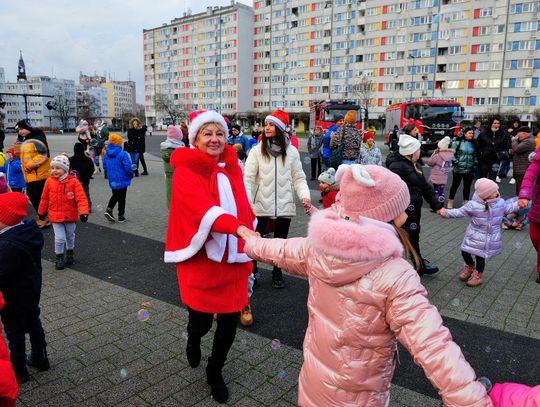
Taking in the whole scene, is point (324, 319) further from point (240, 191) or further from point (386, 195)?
point (240, 191)

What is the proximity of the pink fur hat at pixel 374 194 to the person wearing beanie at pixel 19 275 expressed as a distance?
8.06 ft

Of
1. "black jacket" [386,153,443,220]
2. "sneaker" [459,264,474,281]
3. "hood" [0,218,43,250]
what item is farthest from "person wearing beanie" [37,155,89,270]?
"sneaker" [459,264,474,281]

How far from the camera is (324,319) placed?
195cm

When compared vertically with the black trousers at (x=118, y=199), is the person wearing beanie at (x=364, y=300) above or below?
above

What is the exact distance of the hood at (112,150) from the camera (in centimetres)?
851

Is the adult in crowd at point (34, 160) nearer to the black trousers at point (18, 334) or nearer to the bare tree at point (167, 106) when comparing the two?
the black trousers at point (18, 334)

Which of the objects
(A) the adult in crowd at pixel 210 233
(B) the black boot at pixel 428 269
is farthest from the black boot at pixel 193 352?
(B) the black boot at pixel 428 269

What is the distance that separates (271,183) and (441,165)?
635 cm

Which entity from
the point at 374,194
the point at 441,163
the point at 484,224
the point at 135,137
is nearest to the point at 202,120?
the point at 374,194

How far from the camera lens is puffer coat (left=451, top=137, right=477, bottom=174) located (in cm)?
980

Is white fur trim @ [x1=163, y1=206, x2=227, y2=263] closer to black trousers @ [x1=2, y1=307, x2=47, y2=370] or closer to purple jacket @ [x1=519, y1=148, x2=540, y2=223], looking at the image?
black trousers @ [x1=2, y1=307, x2=47, y2=370]

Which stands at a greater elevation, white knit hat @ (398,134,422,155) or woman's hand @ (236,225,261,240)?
white knit hat @ (398,134,422,155)

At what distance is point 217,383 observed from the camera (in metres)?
3.04

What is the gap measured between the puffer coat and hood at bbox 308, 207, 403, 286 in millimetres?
9038
